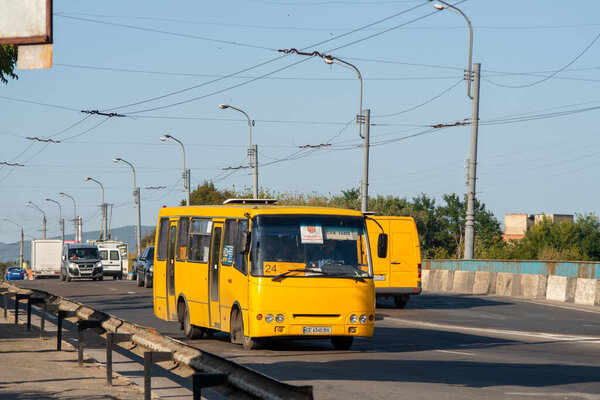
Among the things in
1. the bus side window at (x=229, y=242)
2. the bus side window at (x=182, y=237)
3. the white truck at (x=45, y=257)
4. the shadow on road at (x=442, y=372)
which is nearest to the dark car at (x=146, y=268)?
the bus side window at (x=182, y=237)

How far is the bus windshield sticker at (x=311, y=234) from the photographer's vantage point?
15.5m

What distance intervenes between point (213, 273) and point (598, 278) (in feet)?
60.8

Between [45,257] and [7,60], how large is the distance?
56.1m

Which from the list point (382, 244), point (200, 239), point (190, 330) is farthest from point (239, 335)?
point (382, 244)

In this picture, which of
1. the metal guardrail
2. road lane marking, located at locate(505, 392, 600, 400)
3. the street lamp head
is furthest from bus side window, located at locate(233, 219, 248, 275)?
the street lamp head

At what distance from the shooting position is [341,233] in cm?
1581

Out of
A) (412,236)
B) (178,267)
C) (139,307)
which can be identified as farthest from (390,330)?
(139,307)

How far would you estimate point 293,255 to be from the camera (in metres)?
15.4

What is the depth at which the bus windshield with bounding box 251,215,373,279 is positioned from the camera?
15.3m

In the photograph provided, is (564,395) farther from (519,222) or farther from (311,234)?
(519,222)

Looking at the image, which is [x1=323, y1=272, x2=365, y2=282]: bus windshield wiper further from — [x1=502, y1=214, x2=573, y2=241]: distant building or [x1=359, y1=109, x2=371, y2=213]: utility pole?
[x1=502, y1=214, x2=573, y2=241]: distant building

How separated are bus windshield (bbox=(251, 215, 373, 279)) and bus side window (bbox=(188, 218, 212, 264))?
201cm

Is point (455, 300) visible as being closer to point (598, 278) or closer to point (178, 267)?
point (598, 278)

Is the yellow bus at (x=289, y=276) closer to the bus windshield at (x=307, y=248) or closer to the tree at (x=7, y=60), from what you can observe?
the bus windshield at (x=307, y=248)
